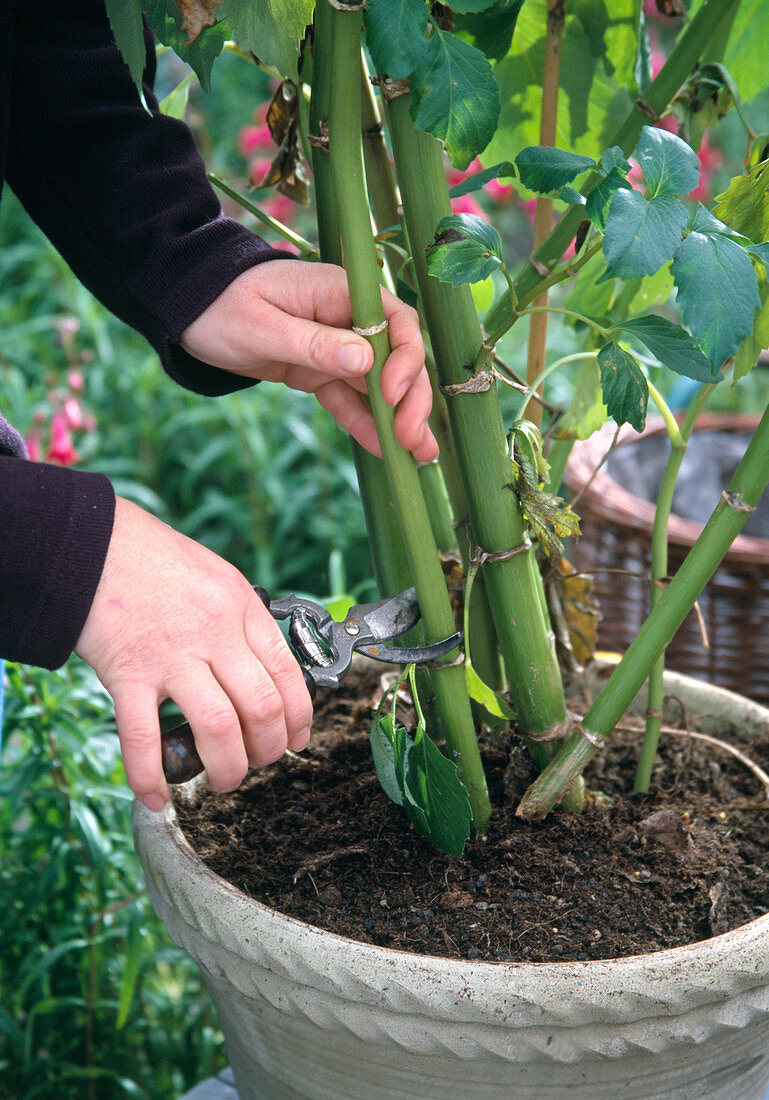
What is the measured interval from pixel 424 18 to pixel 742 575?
40.0 inches

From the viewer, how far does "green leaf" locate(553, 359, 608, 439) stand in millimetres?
778

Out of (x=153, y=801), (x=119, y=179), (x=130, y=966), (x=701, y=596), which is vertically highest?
(x=119, y=179)

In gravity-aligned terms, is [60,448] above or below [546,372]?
below

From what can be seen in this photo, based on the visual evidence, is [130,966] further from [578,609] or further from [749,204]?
[749,204]

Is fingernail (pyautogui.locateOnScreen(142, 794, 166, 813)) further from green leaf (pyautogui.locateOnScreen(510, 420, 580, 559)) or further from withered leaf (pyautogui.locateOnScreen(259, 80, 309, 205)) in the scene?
withered leaf (pyautogui.locateOnScreen(259, 80, 309, 205))

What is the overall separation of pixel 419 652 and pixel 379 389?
0.60ft

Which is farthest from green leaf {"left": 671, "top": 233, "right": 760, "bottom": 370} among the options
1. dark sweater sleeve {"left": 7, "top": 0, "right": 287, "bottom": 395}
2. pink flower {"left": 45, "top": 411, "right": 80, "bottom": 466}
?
pink flower {"left": 45, "top": 411, "right": 80, "bottom": 466}

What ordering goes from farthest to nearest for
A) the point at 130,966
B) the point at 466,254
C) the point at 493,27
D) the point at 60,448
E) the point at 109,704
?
the point at 60,448 < the point at 109,704 < the point at 130,966 < the point at 493,27 < the point at 466,254

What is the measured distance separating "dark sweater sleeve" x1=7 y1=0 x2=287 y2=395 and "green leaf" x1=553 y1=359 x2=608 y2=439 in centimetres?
27

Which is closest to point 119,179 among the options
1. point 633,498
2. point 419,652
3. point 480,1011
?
point 419,652

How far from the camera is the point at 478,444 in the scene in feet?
2.20

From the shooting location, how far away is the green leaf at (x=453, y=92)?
1.70 ft

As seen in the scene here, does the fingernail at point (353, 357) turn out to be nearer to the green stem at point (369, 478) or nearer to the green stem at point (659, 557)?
the green stem at point (369, 478)

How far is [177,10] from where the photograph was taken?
1.84ft
